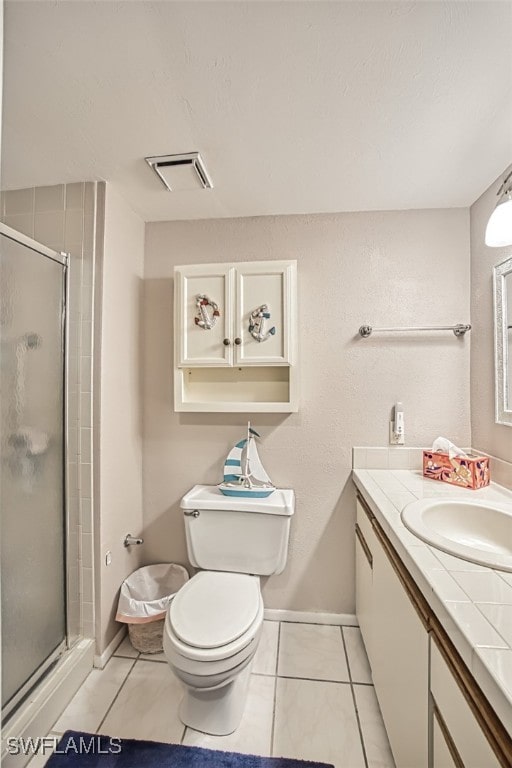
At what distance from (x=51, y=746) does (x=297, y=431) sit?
4.82 ft

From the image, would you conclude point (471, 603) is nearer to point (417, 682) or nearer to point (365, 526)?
point (417, 682)

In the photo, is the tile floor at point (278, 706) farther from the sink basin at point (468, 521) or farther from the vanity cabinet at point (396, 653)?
the sink basin at point (468, 521)

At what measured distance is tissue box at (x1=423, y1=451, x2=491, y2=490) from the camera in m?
1.37

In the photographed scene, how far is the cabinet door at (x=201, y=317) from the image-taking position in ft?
5.26

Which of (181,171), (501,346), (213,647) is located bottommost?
(213,647)

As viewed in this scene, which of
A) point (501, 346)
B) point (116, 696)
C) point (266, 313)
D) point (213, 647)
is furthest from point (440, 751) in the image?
point (266, 313)

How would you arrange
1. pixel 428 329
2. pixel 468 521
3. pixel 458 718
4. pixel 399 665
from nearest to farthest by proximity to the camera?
pixel 458 718 → pixel 399 665 → pixel 468 521 → pixel 428 329

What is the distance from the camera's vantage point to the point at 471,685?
0.62 meters

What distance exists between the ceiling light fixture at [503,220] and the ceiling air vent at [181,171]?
1.09m

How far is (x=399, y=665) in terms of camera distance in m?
0.99

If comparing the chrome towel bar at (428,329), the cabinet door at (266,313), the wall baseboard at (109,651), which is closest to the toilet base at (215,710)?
the wall baseboard at (109,651)

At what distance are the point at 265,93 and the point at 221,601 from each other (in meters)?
1.75

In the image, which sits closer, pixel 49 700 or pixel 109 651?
pixel 49 700

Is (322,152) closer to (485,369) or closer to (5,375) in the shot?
(485,369)
